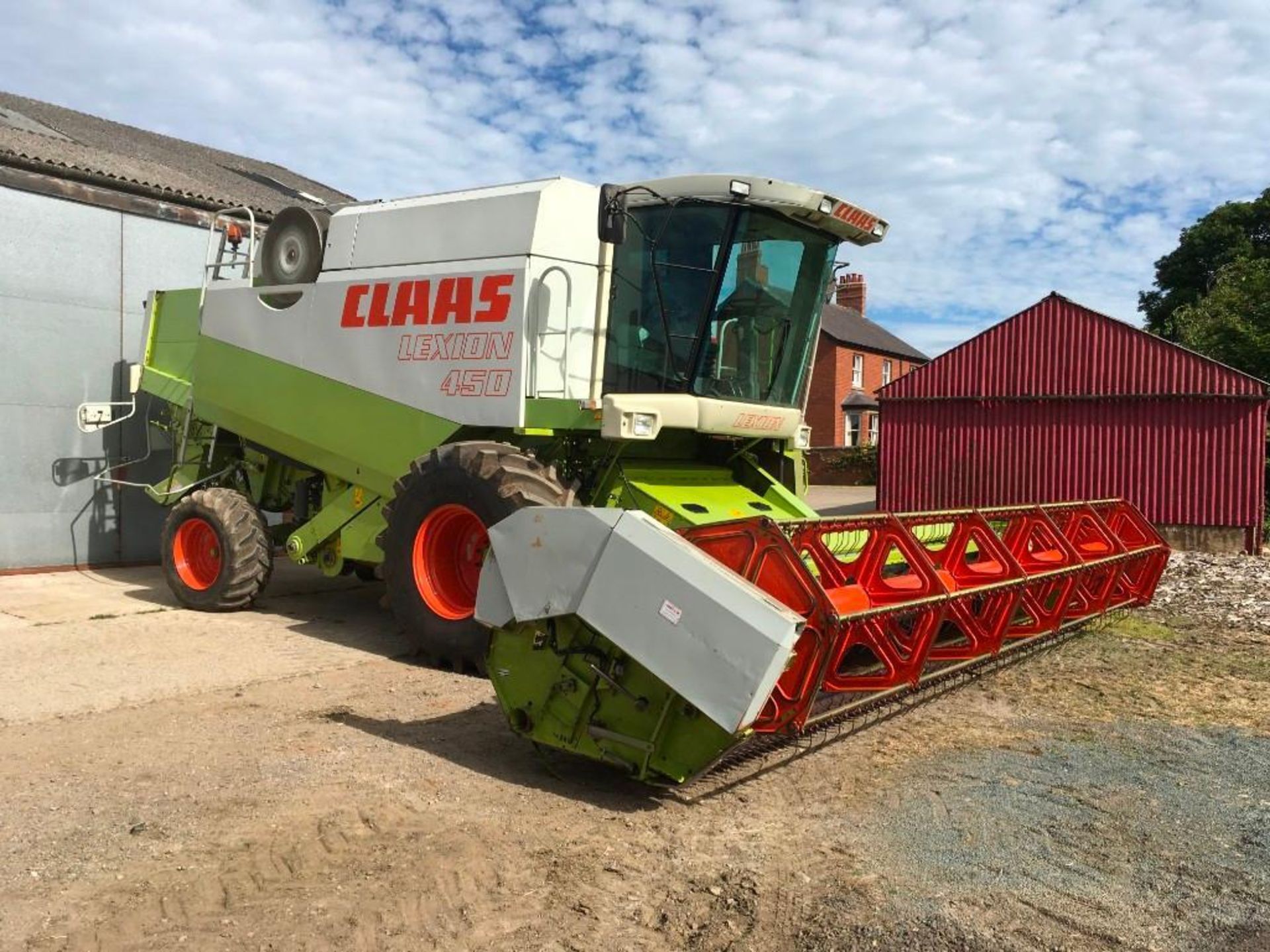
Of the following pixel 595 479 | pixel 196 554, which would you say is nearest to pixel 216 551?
pixel 196 554

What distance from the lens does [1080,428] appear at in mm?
15859

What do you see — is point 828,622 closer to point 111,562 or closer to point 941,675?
point 941,675

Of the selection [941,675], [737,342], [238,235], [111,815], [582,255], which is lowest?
[111,815]

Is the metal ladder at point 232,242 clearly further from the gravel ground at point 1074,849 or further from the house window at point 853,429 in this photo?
the house window at point 853,429

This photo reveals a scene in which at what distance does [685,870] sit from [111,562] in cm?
914

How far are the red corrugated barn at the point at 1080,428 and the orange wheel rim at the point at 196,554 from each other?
1187cm

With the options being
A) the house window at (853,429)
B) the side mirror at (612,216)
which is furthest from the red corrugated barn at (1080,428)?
the house window at (853,429)

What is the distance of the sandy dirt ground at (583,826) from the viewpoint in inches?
126

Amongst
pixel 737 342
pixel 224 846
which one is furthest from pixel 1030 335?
pixel 224 846

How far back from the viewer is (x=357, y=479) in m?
7.68

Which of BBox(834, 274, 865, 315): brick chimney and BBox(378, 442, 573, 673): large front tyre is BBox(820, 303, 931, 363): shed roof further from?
BBox(378, 442, 573, 673): large front tyre

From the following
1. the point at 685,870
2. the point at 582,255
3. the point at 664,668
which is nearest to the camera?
the point at 685,870

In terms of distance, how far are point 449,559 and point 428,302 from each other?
5.89 ft

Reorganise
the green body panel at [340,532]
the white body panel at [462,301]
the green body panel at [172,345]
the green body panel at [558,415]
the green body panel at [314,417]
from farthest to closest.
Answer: the green body panel at [172,345], the green body panel at [340,532], the green body panel at [314,417], the white body panel at [462,301], the green body panel at [558,415]
